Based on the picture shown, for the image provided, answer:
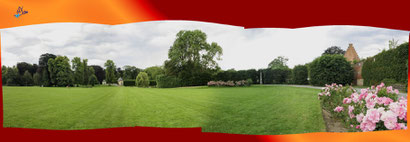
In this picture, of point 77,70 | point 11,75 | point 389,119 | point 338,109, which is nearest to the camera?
point 389,119

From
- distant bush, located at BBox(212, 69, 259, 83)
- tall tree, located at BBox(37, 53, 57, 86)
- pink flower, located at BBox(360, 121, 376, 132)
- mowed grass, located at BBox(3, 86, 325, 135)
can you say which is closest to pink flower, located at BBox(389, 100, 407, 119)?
pink flower, located at BBox(360, 121, 376, 132)

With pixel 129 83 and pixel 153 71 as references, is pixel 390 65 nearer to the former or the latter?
pixel 153 71

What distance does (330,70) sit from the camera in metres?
1.76

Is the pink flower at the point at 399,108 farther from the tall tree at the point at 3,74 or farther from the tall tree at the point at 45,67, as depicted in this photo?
the tall tree at the point at 3,74

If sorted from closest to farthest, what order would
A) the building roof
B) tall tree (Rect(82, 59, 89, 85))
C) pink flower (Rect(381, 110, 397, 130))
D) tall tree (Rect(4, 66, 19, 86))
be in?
pink flower (Rect(381, 110, 397, 130))
the building roof
tall tree (Rect(82, 59, 89, 85))
tall tree (Rect(4, 66, 19, 86))

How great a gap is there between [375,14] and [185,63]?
5.33 ft

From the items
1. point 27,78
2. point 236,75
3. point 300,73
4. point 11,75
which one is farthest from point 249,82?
point 11,75

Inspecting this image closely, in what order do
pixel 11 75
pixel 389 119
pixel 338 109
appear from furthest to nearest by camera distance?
pixel 11 75 → pixel 338 109 → pixel 389 119

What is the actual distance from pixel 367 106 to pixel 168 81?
167 centimetres

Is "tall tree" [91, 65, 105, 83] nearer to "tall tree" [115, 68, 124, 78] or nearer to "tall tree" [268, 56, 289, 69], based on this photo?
"tall tree" [115, 68, 124, 78]

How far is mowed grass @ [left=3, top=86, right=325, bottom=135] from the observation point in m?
1.74

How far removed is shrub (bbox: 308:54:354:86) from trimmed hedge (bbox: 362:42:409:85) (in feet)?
0.41

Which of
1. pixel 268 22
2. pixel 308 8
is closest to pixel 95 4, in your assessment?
pixel 268 22

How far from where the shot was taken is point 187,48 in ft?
5.83
